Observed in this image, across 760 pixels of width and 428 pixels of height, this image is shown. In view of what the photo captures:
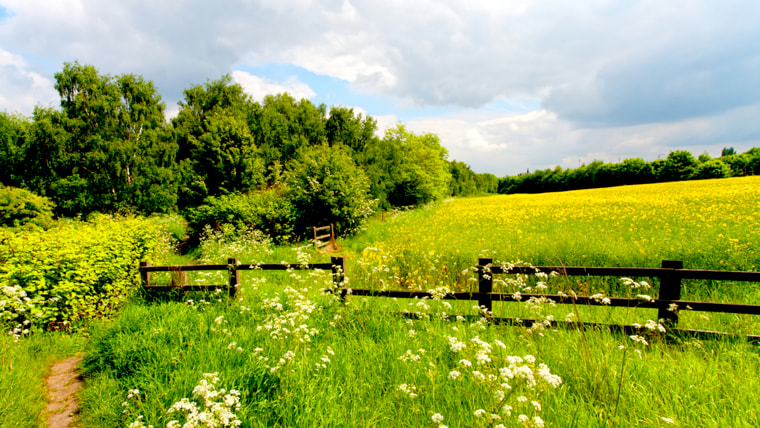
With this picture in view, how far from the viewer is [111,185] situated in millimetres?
23328

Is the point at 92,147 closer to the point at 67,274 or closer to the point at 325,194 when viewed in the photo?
the point at 325,194

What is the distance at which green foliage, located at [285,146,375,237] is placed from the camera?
58.9 ft

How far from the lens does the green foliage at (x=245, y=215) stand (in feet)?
57.8

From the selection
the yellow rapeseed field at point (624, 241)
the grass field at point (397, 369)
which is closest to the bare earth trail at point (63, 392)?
the grass field at point (397, 369)

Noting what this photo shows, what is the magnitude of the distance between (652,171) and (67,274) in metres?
70.7

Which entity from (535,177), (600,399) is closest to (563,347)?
(600,399)

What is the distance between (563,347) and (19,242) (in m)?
9.26

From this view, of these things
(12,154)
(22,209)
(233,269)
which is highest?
(12,154)

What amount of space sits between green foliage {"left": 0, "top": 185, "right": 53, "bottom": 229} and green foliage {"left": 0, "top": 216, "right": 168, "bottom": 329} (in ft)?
5.26

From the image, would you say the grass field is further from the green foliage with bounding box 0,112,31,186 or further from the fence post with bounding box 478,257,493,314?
the green foliage with bounding box 0,112,31,186

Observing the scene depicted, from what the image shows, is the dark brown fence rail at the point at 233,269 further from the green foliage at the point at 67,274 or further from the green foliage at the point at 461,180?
the green foliage at the point at 461,180

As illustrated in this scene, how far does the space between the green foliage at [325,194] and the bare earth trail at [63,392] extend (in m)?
13.3

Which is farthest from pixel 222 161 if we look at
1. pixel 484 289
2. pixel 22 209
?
pixel 484 289

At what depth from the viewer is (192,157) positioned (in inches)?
872
